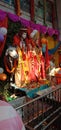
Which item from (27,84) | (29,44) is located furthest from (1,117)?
(29,44)

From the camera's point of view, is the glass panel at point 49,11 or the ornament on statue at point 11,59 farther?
the glass panel at point 49,11

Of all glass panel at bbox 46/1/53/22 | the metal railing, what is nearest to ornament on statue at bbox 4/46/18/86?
the metal railing

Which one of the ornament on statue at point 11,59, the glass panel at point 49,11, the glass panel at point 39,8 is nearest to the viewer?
the ornament on statue at point 11,59

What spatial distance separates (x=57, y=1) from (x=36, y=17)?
211 centimetres

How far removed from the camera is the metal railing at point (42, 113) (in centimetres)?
317

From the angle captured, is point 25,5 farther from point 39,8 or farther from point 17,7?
point 39,8

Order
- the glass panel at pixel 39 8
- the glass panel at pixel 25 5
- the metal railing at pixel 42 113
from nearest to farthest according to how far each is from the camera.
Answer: the metal railing at pixel 42 113, the glass panel at pixel 25 5, the glass panel at pixel 39 8

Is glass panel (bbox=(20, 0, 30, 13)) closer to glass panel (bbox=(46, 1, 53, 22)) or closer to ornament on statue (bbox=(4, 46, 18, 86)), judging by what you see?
glass panel (bbox=(46, 1, 53, 22))

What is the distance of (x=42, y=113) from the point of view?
3.72m

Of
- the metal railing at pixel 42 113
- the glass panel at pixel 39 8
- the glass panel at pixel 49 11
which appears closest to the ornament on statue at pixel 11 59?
the metal railing at pixel 42 113

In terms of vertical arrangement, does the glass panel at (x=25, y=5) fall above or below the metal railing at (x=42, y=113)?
above

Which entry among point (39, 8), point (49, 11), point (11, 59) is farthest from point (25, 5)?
point (11, 59)

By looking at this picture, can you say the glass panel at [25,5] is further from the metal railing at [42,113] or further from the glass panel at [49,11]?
the metal railing at [42,113]

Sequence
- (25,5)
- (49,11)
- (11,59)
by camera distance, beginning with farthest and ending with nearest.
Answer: (49,11), (25,5), (11,59)
